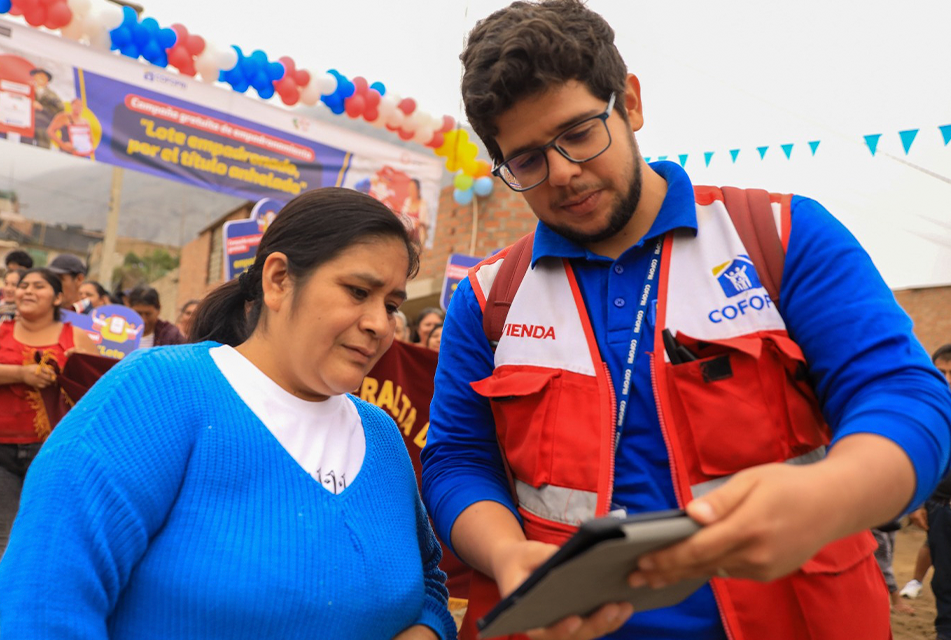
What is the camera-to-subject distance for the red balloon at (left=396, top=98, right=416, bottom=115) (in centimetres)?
938

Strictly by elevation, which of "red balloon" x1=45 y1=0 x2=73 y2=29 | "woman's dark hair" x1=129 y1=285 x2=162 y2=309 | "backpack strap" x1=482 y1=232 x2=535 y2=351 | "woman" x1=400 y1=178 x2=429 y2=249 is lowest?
"woman's dark hair" x1=129 y1=285 x2=162 y2=309

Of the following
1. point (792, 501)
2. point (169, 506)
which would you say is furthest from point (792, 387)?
point (169, 506)

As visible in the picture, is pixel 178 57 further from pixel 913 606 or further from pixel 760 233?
pixel 913 606

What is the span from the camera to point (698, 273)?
5.10ft

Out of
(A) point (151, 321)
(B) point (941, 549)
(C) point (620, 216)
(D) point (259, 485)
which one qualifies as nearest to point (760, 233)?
(C) point (620, 216)

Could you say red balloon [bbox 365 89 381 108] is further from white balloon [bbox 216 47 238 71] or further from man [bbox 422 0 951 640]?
man [bbox 422 0 951 640]

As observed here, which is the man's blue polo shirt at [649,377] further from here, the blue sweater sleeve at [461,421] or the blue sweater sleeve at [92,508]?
the blue sweater sleeve at [92,508]

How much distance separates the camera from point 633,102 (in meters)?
1.75

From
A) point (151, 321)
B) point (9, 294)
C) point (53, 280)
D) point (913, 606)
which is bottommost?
point (913, 606)

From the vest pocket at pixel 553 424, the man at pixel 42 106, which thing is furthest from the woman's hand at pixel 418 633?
the man at pixel 42 106

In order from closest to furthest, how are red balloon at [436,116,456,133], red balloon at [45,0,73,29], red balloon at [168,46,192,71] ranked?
red balloon at [45,0,73,29]
red balloon at [168,46,192,71]
red balloon at [436,116,456,133]

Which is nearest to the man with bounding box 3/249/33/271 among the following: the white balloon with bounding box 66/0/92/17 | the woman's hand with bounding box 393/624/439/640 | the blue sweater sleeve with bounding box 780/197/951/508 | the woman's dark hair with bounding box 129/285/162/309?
the woman's dark hair with bounding box 129/285/162/309

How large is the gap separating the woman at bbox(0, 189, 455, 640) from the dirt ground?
579cm

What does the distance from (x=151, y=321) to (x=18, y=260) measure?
1.96 meters
